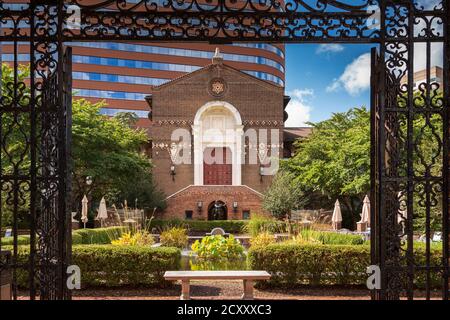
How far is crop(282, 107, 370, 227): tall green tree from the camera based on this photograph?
27.2 metres

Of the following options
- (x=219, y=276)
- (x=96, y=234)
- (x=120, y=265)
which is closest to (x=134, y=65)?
(x=96, y=234)

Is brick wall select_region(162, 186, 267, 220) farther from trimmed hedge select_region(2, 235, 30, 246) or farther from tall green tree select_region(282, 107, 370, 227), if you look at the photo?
trimmed hedge select_region(2, 235, 30, 246)

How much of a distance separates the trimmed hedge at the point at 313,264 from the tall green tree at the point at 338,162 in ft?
48.2

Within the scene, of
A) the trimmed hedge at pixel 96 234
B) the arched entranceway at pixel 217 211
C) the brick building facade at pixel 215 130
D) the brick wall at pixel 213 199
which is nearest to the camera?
the trimmed hedge at pixel 96 234

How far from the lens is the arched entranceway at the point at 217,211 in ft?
109

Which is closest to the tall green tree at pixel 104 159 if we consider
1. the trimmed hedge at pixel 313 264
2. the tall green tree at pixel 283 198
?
the tall green tree at pixel 283 198

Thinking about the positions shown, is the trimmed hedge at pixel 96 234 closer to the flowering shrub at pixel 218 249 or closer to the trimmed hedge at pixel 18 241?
the trimmed hedge at pixel 18 241

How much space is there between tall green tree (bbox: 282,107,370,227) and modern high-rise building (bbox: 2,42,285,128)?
28.9 metres

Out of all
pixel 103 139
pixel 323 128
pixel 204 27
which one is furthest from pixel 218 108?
pixel 204 27

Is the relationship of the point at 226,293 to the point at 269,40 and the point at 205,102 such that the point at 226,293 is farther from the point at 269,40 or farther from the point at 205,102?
the point at 205,102

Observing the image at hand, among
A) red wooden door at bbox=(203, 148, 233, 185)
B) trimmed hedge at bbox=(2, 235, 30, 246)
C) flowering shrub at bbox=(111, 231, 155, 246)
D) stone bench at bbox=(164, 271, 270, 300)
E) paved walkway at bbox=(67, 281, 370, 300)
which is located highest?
red wooden door at bbox=(203, 148, 233, 185)

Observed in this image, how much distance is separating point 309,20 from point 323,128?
28.7 metres

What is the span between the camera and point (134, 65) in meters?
59.8

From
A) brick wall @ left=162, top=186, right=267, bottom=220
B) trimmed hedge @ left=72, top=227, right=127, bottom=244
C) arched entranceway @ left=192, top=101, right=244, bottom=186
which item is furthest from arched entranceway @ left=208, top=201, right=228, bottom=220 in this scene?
trimmed hedge @ left=72, top=227, right=127, bottom=244
